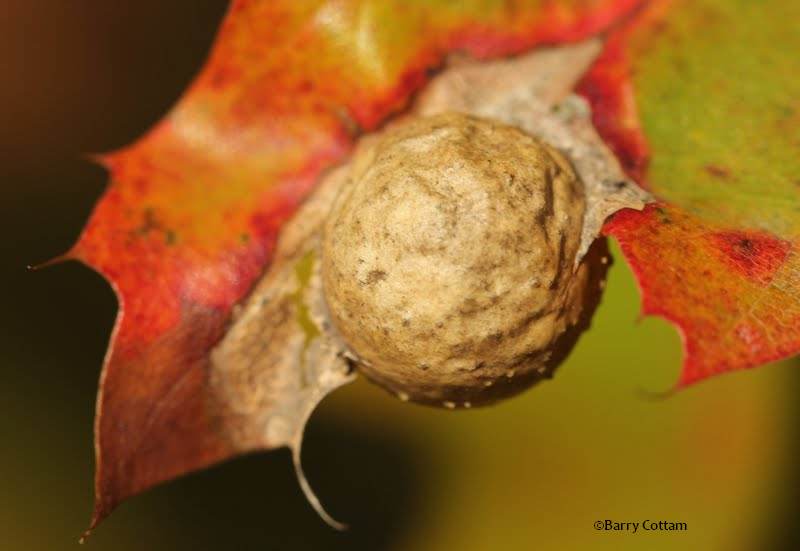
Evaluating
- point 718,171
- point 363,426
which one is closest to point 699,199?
point 718,171

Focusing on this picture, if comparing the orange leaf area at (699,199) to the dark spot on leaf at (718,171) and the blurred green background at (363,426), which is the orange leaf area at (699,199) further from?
the blurred green background at (363,426)

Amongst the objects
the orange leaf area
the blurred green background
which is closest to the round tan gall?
the orange leaf area

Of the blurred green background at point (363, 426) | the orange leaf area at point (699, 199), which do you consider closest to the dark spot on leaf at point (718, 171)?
the orange leaf area at point (699, 199)

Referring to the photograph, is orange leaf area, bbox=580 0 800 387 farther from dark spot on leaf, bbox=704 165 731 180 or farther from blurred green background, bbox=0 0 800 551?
blurred green background, bbox=0 0 800 551

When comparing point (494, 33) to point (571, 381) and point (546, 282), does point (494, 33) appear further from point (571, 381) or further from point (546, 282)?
point (571, 381)

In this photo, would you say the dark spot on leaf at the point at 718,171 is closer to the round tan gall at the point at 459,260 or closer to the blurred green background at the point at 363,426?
the round tan gall at the point at 459,260

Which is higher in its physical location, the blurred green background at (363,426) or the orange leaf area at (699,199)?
the orange leaf area at (699,199)

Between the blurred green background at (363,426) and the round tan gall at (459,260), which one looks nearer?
the round tan gall at (459,260)
